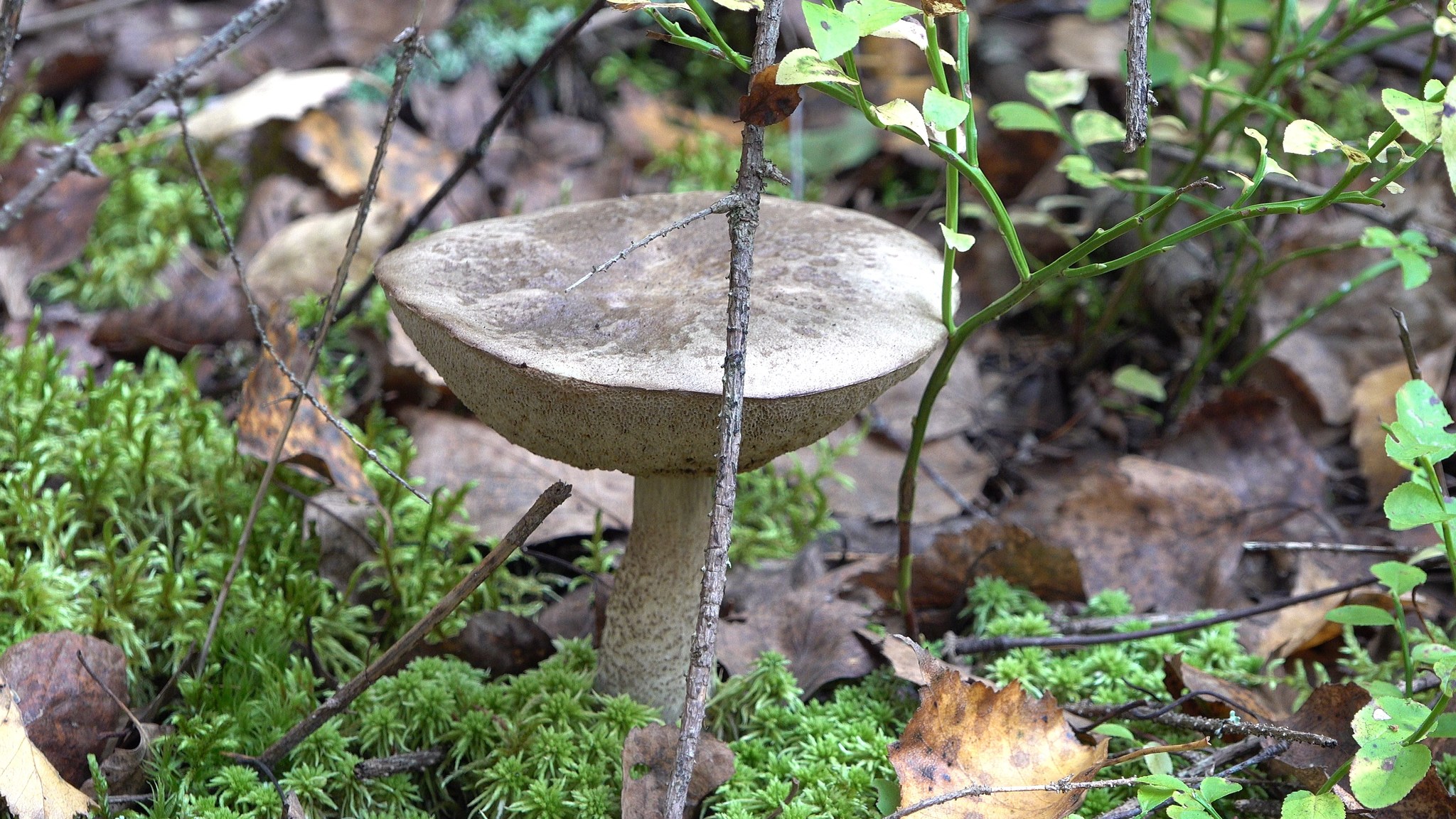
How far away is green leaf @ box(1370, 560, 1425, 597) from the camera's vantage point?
1.59m

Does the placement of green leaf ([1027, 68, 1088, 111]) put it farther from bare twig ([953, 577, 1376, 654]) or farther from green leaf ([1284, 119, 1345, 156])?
bare twig ([953, 577, 1376, 654])

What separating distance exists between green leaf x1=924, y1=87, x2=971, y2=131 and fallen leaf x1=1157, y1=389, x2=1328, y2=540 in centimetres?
169

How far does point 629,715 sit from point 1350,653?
1340 mm

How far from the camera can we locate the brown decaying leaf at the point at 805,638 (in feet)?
6.36

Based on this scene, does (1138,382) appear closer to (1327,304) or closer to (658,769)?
(1327,304)

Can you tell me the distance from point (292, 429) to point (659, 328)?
1.11 m

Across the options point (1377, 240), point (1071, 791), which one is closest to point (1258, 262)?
point (1377, 240)

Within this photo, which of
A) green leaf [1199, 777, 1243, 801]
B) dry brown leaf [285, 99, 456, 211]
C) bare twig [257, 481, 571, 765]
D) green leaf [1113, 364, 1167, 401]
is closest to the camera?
green leaf [1199, 777, 1243, 801]

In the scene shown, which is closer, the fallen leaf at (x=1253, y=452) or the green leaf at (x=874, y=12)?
the green leaf at (x=874, y=12)

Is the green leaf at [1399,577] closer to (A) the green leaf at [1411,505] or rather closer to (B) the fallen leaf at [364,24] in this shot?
(A) the green leaf at [1411,505]

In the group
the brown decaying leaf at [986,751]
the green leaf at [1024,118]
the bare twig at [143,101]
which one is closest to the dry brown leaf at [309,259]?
the bare twig at [143,101]

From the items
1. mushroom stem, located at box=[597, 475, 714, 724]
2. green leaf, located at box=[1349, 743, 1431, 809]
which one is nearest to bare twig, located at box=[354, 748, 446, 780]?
mushroom stem, located at box=[597, 475, 714, 724]

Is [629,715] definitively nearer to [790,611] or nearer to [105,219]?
[790,611]

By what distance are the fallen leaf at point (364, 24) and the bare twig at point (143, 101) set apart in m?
1.82
